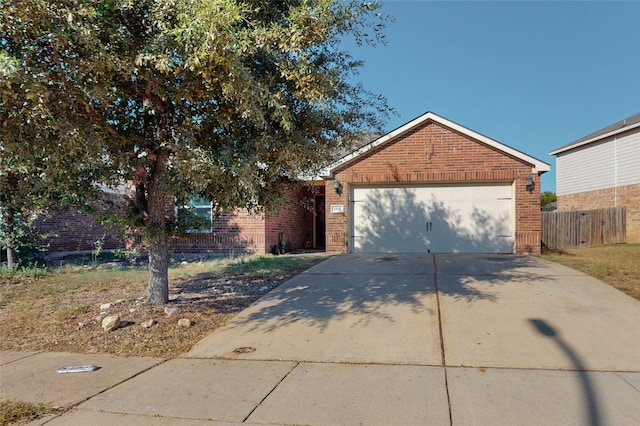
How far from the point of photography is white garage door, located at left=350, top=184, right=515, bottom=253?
1226cm

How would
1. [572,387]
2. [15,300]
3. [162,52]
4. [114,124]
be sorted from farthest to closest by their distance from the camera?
[15,300] < [114,124] < [162,52] < [572,387]

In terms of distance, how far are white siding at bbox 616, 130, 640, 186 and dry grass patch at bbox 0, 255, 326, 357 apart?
60.0 feet

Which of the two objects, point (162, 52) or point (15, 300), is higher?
point (162, 52)

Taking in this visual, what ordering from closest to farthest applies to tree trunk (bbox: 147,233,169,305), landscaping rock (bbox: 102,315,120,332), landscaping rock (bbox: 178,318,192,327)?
landscaping rock (bbox: 102,315,120,332), landscaping rock (bbox: 178,318,192,327), tree trunk (bbox: 147,233,169,305)

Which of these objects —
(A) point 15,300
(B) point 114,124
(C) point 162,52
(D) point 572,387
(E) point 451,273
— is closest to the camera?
(D) point 572,387

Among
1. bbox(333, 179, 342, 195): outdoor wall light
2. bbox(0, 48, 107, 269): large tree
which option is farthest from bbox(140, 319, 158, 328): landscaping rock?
bbox(333, 179, 342, 195): outdoor wall light

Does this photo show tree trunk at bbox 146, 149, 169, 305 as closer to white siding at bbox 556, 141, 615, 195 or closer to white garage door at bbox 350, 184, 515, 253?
white garage door at bbox 350, 184, 515, 253

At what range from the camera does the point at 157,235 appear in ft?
20.8

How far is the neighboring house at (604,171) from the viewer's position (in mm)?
20312

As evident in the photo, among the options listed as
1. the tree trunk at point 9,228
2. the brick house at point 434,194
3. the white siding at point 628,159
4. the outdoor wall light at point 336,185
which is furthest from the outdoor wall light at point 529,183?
the tree trunk at point 9,228

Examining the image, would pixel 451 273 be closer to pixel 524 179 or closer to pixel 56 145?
pixel 524 179

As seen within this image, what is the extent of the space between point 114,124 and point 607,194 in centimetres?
2439

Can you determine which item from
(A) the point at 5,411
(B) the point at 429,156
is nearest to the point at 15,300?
(A) the point at 5,411

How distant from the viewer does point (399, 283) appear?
7930 millimetres
